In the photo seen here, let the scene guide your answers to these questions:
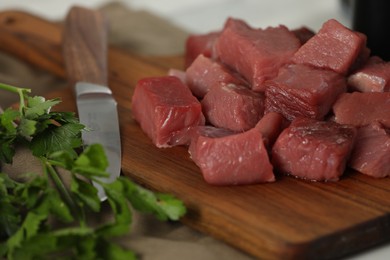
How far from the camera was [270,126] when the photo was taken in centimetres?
271

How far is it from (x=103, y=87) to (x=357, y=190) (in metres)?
1.20

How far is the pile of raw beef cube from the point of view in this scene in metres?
2.57

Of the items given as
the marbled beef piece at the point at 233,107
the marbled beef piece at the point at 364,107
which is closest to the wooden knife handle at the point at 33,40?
the marbled beef piece at the point at 233,107

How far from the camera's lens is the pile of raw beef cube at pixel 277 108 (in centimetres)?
257

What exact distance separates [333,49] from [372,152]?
1.40 feet

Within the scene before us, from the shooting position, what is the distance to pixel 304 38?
311cm

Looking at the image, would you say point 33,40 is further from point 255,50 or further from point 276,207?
point 276,207

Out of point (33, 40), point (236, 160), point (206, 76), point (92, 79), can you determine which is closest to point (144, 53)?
point (33, 40)

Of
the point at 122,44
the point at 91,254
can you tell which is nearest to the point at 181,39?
the point at 122,44

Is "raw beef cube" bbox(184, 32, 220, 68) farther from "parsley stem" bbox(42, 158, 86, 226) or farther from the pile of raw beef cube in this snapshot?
"parsley stem" bbox(42, 158, 86, 226)

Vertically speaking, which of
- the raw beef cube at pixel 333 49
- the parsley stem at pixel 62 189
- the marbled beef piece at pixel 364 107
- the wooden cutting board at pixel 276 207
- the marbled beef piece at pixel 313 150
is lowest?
the parsley stem at pixel 62 189

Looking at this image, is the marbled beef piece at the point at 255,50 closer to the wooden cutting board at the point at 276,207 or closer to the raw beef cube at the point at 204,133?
the raw beef cube at the point at 204,133

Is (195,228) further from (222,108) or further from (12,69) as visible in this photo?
(12,69)

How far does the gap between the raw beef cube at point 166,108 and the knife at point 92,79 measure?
0.14 meters
